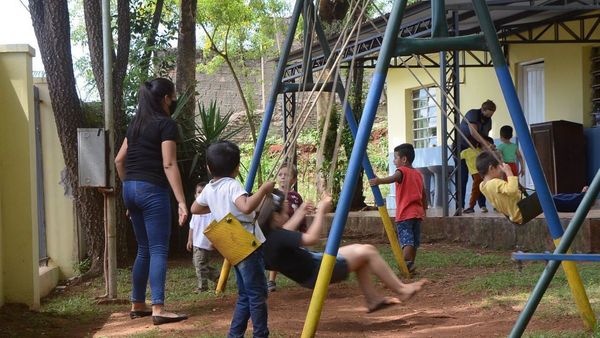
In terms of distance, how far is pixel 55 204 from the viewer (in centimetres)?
1032

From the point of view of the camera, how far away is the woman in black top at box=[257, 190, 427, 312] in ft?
19.1

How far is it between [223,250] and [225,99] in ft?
111

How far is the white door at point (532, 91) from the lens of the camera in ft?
57.3

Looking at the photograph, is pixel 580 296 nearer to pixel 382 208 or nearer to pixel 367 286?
pixel 367 286

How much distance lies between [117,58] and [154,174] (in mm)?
3797

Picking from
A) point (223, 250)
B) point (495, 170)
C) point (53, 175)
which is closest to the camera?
point (223, 250)

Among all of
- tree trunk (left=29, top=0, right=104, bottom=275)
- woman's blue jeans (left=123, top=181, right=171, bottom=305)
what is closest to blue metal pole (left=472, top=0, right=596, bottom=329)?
woman's blue jeans (left=123, top=181, right=171, bottom=305)

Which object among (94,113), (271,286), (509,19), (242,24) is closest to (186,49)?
(509,19)

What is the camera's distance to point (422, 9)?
1520 cm

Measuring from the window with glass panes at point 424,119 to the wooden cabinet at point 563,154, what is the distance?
484 centimetres

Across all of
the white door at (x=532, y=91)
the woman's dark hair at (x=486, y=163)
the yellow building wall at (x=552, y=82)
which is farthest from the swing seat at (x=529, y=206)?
the white door at (x=532, y=91)

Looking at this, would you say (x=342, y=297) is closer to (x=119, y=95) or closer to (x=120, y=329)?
(x=120, y=329)

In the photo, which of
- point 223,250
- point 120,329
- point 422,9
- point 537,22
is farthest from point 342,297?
point 537,22

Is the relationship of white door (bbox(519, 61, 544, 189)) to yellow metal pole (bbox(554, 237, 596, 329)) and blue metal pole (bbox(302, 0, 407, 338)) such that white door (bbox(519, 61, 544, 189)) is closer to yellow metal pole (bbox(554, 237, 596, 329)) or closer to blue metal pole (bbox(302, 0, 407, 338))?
yellow metal pole (bbox(554, 237, 596, 329))
